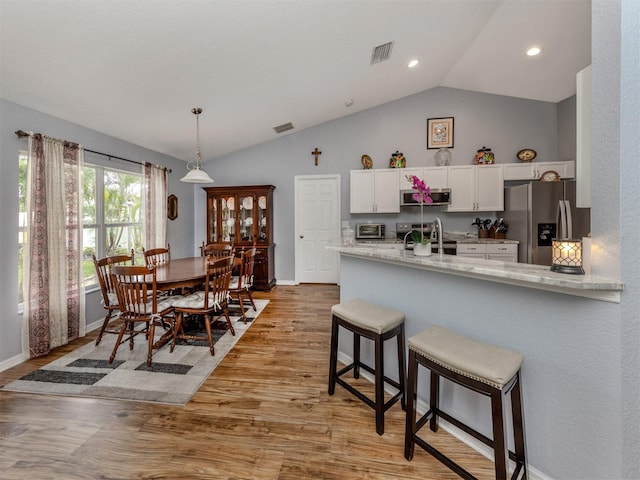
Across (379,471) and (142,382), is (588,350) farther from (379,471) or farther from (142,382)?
(142,382)

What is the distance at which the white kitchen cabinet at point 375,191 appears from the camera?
455 centimetres

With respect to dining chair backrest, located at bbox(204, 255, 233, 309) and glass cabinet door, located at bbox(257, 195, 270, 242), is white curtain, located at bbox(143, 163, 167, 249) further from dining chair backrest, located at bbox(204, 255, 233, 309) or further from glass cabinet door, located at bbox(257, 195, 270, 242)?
dining chair backrest, located at bbox(204, 255, 233, 309)

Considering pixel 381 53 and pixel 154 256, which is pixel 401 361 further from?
pixel 154 256

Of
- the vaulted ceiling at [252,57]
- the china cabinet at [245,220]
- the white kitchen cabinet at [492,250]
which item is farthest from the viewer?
the china cabinet at [245,220]

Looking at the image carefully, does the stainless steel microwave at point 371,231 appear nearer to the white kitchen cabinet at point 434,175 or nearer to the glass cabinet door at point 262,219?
the white kitchen cabinet at point 434,175

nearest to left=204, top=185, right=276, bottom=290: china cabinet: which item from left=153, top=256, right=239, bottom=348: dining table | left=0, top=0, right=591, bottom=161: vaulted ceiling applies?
left=0, top=0, right=591, bottom=161: vaulted ceiling

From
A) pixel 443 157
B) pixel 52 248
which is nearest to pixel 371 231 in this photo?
pixel 443 157

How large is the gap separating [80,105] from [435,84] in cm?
485

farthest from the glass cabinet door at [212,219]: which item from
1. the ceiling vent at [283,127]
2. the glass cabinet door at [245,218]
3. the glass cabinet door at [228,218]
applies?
the ceiling vent at [283,127]

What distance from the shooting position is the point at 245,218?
497cm

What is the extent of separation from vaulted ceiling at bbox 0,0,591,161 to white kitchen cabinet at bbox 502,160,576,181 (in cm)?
110

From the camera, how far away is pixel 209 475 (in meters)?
1.37

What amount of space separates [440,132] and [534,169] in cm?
151

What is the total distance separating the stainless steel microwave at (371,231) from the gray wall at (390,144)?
0.35 meters
